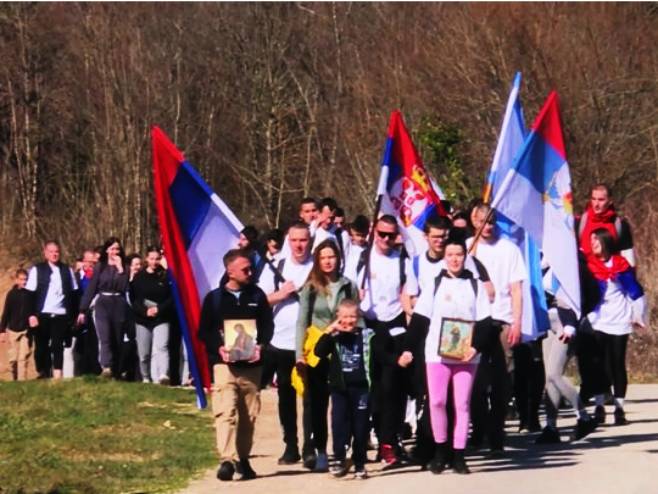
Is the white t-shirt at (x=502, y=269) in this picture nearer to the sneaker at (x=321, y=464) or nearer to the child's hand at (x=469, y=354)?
the child's hand at (x=469, y=354)

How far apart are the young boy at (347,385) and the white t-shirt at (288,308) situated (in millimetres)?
825

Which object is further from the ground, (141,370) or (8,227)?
(8,227)

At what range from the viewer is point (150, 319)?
68.6ft

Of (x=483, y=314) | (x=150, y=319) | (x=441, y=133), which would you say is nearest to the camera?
(x=483, y=314)

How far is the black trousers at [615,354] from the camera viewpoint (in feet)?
51.4

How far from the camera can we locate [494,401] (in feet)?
45.9

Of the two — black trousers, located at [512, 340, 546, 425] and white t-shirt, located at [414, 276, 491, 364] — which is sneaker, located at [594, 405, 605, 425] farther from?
white t-shirt, located at [414, 276, 491, 364]

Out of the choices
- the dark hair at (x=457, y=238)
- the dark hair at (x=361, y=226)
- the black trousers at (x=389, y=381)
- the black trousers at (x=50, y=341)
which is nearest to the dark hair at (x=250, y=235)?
the dark hair at (x=361, y=226)

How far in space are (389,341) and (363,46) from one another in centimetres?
3137

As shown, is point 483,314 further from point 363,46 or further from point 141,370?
point 363,46

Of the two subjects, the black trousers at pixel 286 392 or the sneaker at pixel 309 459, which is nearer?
the sneaker at pixel 309 459

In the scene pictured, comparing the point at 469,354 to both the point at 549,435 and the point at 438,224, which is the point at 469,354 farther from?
the point at 549,435

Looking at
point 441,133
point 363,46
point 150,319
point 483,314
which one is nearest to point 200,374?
point 483,314

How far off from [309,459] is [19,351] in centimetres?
1119
